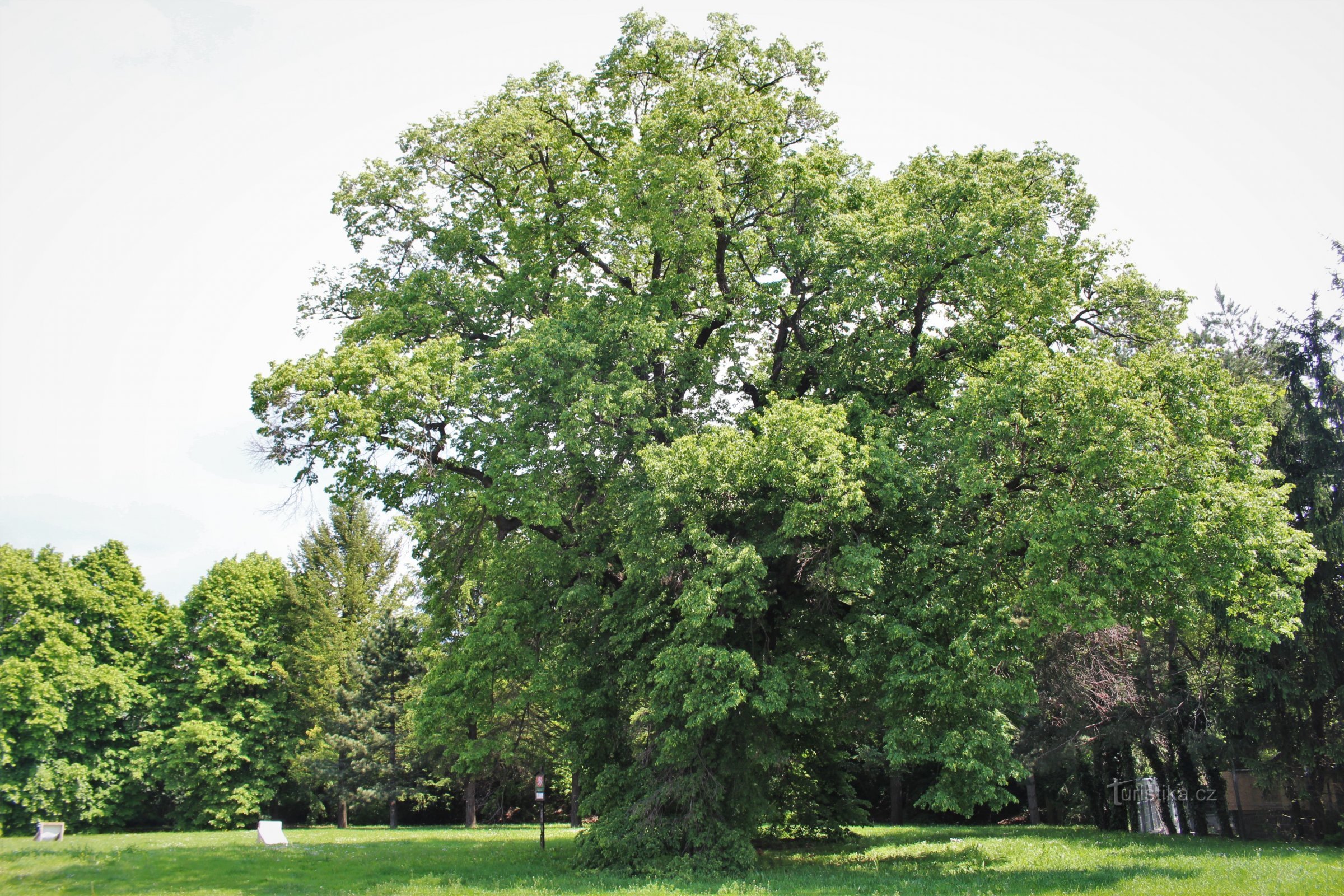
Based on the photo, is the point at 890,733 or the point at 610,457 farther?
the point at 610,457

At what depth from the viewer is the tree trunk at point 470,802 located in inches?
1572

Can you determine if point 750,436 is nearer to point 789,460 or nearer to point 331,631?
point 789,460

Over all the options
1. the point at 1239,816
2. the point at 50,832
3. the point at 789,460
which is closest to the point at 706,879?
the point at 789,460

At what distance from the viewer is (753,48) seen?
63.2 feet

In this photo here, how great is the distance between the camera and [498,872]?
16.4 m

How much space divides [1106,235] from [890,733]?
1170cm

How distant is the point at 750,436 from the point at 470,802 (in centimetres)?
3253

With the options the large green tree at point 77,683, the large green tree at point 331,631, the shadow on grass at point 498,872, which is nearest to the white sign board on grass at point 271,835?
the shadow on grass at point 498,872

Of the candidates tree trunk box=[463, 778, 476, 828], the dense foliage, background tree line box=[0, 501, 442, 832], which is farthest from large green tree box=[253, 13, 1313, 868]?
background tree line box=[0, 501, 442, 832]

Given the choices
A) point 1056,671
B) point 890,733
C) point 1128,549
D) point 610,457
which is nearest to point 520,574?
point 610,457

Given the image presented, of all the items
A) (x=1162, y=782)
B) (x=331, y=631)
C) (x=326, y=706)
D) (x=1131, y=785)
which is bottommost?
(x=1131, y=785)

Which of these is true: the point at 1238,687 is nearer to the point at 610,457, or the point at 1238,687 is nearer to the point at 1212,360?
the point at 1212,360

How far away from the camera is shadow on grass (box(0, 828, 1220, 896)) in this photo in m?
13.4

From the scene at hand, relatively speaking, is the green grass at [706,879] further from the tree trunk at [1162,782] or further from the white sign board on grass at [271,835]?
the tree trunk at [1162,782]
